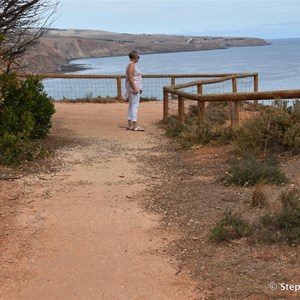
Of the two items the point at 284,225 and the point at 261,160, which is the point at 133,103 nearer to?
the point at 261,160

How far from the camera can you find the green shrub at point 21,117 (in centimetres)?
884

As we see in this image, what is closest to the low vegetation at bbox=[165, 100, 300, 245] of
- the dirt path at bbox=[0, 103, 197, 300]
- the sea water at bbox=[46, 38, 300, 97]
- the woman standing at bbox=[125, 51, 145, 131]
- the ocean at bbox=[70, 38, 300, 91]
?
the dirt path at bbox=[0, 103, 197, 300]

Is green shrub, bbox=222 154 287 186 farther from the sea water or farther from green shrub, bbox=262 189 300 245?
the sea water

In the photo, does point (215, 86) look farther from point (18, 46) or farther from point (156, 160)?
point (156, 160)

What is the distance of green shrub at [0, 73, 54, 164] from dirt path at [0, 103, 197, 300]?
0.68 meters

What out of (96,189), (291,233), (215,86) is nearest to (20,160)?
(96,189)

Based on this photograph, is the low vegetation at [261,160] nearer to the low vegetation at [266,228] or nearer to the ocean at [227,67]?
the low vegetation at [266,228]

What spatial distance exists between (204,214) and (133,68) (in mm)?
6369

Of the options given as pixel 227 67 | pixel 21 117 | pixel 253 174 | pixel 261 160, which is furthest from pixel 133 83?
pixel 227 67

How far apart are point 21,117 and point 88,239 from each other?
15.4 ft

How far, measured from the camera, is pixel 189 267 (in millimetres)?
4859

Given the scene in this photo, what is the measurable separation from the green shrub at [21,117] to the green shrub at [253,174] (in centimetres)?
344

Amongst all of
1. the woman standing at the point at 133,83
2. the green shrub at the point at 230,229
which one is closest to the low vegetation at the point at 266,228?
the green shrub at the point at 230,229

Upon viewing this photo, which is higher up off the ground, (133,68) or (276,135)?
(133,68)
